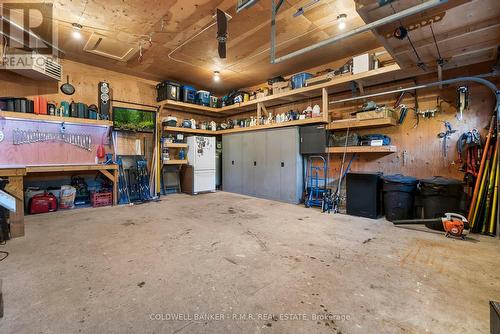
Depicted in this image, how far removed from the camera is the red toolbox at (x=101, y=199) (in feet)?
15.3

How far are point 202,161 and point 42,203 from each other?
11.2ft

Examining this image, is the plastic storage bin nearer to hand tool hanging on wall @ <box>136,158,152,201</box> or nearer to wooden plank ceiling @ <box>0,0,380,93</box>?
wooden plank ceiling @ <box>0,0,380,93</box>

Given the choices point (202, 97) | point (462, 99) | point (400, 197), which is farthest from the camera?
point (202, 97)

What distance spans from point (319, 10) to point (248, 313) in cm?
374

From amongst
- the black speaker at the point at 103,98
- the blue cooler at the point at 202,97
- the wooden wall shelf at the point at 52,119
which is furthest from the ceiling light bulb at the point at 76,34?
the blue cooler at the point at 202,97

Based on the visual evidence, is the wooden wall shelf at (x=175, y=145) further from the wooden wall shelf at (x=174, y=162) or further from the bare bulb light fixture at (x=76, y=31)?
the bare bulb light fixture at (x=76, y=31)

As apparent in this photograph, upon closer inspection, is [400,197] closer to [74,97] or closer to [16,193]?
[16,193]

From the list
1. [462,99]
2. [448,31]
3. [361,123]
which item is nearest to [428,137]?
[462,99]

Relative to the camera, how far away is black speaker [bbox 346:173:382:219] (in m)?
3.84

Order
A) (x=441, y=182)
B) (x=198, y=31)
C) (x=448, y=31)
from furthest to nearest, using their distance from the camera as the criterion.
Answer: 1. (x=198, y=31)
2. (x=441, y=182)
3. (x=448, y=31)

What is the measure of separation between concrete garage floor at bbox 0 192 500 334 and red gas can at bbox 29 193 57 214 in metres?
0.96

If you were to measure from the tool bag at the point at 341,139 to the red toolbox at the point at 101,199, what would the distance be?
4848 mm

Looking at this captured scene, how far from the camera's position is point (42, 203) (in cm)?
412

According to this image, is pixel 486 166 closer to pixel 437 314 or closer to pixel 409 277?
pixel 409 277
